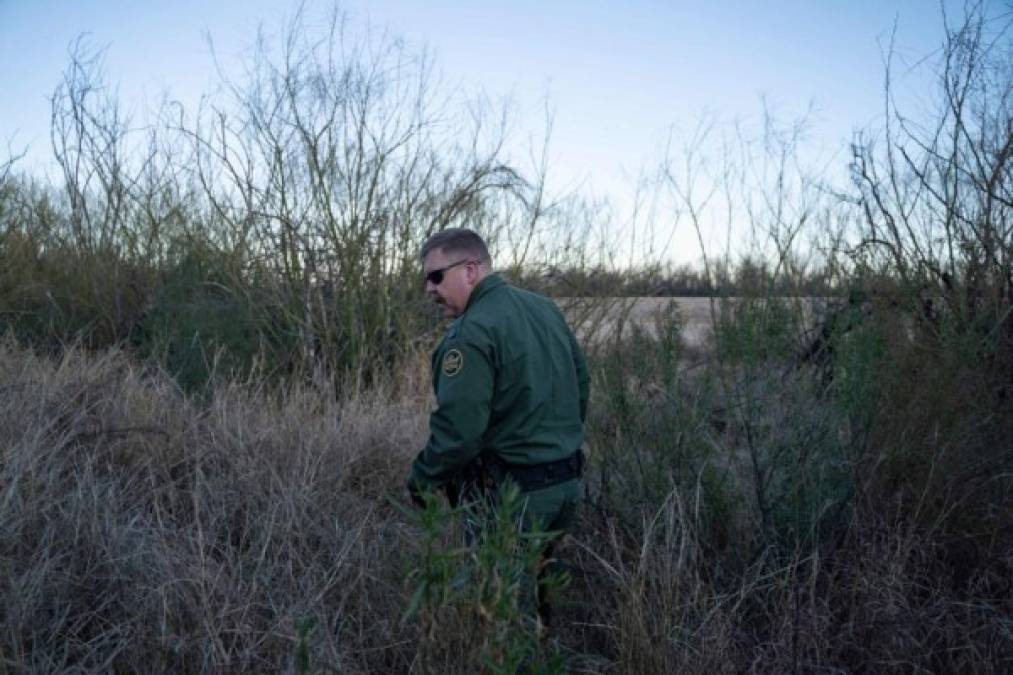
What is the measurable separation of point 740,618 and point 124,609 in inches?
86.9

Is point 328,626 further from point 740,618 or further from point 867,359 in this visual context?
point 867,359

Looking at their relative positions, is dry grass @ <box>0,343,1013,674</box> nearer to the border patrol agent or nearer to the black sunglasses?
the border patrol agent

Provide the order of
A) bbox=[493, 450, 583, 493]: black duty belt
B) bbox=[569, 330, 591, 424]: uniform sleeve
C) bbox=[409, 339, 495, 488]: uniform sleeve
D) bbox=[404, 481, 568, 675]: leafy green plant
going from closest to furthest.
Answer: bbox=[404, 481, 568, 675]: leafy green plant < bbox=[409, 339, 495, 488]: uniform sleeve < bbox=[493, 450, 583, 493]: black duty belt < bbox=[569, 330, 591, 424]: uniform sleeve

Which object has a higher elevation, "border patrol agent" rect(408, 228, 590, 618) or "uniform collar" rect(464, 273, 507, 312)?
"uniform collar" rect(464, 273, 507, 312)

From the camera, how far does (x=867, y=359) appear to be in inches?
144

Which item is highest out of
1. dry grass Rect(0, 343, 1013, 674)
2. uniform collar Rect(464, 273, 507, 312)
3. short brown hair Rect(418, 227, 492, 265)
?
short brown hair Rect(418, 227, 492, 265)

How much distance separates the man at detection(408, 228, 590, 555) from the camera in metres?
2.84

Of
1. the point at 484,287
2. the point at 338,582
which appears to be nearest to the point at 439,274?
the point at 484,287

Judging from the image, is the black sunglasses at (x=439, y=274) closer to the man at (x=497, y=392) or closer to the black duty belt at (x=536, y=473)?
the man at (x=497, y=392)

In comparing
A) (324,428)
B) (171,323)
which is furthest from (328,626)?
(171,323)

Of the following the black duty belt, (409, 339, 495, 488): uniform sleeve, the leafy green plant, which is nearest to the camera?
the leafy green plant

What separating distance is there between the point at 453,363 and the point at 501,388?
20cm

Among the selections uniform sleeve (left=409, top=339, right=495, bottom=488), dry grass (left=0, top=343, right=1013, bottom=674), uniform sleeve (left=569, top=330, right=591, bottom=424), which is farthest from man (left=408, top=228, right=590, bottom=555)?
dry grass (left=0, top=343, right=1013, bottom=674)

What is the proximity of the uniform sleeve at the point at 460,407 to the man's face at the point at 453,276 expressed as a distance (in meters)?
0.27
